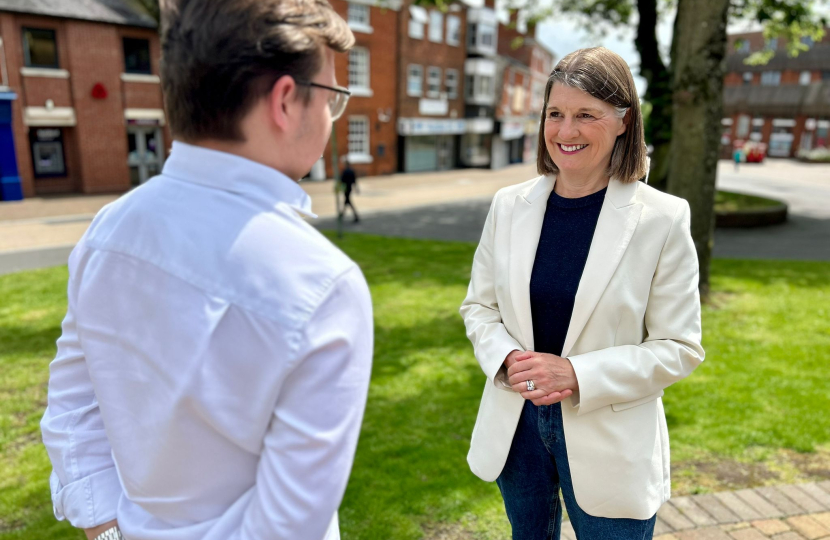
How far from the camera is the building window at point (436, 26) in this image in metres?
33.3

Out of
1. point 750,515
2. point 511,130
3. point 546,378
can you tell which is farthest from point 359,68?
point 546,378

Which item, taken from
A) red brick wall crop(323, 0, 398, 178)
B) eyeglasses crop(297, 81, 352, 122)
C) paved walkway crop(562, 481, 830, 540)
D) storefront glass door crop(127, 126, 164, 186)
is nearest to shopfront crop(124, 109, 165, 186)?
storefront glass door crop(127, 126, 164, 186)

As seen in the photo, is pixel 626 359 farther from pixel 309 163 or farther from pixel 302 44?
pixel 302 44

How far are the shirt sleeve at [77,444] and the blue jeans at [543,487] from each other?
1417mm

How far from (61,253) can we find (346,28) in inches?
504

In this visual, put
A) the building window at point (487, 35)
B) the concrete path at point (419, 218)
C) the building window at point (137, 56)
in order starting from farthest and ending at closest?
the building window at point (487, 35) → the building window at point (137, 56) → the concrete path at point (419, 218)

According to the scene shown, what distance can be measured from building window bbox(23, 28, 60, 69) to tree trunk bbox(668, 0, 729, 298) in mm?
21199

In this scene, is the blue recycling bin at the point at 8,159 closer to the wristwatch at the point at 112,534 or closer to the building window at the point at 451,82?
the building window at the point at 451,82

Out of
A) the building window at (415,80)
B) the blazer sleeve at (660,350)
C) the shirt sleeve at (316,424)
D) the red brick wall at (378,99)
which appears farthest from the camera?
the building window at (415,80)

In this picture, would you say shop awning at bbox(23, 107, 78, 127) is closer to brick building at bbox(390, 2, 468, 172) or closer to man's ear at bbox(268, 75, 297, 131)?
brick building at bbox(390, 2, 468, 172)

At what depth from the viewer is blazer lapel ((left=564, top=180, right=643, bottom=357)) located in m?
2.06

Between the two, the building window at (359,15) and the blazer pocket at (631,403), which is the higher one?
the building window at (359,15)

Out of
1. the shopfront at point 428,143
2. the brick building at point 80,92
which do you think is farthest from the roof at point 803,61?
the brick building at point 80,92

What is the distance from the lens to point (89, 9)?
21188 mm
